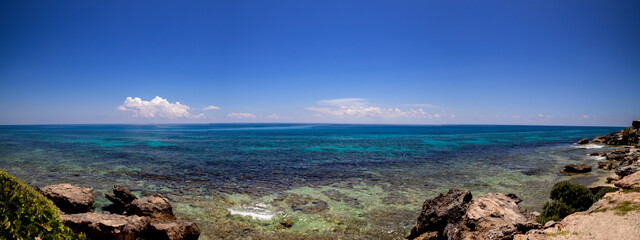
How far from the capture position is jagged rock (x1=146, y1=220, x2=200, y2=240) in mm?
12713

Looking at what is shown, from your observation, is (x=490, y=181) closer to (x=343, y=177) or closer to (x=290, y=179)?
(x=343, y=177)

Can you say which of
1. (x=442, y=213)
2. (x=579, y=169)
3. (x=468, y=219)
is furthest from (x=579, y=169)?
(x=468, y=219)

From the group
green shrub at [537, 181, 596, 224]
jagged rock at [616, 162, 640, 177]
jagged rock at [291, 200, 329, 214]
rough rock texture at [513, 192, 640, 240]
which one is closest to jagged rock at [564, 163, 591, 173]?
jagged rock at [616, 162, 640, 177]

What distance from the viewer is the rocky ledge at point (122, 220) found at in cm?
1193

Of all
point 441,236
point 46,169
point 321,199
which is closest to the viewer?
point 441,236

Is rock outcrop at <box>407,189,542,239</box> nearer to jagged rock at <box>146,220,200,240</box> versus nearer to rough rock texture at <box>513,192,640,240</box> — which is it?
rough rock texture at <box>513,192,640,240</box>

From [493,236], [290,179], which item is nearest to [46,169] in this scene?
[290,179]

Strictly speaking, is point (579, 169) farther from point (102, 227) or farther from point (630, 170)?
point (102, 227)

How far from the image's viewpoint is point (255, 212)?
17828 millimetres

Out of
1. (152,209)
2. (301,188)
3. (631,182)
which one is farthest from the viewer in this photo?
(301,188)

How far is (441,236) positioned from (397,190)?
11.2 metres

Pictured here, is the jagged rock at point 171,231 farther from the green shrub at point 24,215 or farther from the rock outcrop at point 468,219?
the rock outcrop at point 468,219

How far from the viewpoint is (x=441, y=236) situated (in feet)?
42.0

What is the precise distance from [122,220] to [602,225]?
18624 millimetres
